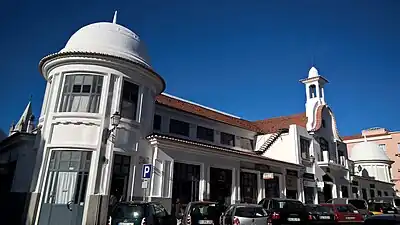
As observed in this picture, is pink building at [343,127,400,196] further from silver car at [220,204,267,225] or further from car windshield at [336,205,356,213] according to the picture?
silver car at [220,204,267,225]

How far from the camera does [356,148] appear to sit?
46.0 metres

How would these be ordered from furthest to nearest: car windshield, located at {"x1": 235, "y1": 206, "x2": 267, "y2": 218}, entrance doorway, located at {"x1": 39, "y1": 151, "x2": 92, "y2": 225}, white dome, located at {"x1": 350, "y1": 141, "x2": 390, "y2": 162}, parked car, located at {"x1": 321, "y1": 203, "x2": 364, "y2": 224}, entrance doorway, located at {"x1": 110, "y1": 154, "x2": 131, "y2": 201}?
white dome, located at {"x1": 350, "y1": 141, "x2": 390, "y2": 162}
parked car, located at {"x1": 321, "y1": 203, "x2": 364, "y2": 224}
entrance doorway, located at {"x1": 110, "y1": 154, "x2": 131, "y2": 201}
entrance doorway, located at {"x1": 39, "y1": 151, "x2": 92, "y2": 225}
car windshield, located at {"x1": 235, "y1": 206, "x2": 267, "y2": 218}

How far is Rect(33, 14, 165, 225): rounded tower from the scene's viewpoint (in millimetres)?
15023

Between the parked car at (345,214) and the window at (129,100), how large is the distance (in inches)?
494

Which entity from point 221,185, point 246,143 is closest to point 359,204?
point 246,143

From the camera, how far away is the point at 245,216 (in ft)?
40.6

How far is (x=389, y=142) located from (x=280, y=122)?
32262 millimetres

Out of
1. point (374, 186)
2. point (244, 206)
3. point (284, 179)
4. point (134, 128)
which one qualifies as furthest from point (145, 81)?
point (374, 186)

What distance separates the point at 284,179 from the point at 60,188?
17.0 metres

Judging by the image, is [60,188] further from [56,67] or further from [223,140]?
[223,140]

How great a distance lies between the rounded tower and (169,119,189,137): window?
4.73 meters

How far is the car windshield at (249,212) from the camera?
1246cm

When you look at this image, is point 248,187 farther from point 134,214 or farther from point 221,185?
point 134,214

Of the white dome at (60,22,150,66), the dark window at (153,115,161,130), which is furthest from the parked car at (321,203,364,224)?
the white dome at (60,22,150,66)
